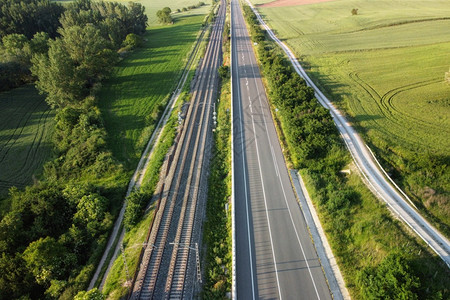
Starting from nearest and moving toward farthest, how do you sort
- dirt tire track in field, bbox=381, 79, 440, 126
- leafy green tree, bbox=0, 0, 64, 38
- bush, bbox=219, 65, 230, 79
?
dirt tire track in field, bbox=381, 79, 440, 126 < bush, bbox=219, 65, 230, 79 < leafy green tree, bbox=0, 0, 64, 38

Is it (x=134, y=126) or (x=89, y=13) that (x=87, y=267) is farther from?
(x=89, y=13)

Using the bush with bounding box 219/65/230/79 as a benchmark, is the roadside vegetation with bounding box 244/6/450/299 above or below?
below

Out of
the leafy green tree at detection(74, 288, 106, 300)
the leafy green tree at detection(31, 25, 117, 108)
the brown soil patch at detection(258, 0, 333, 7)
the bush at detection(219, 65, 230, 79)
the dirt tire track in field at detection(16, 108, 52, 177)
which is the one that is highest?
→ the brown soil patch at detection(258, 0, 333, 7)

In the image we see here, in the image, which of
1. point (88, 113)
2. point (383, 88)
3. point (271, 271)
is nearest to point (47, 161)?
point (88, 113)

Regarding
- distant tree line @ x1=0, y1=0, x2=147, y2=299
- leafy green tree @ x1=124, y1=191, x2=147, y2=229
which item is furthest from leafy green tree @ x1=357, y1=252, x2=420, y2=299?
distant tree line @ x1=0, y1=0, x2=147, y2=299

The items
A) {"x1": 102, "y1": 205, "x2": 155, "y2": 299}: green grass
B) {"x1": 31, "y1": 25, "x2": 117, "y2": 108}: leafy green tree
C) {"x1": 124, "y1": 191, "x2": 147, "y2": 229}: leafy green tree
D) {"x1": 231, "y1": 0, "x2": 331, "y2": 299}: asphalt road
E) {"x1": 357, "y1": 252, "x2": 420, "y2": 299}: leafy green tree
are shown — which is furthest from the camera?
{"x1": 31, "y1": 25, "x2": 117, "y2": 108}: leafy green tree

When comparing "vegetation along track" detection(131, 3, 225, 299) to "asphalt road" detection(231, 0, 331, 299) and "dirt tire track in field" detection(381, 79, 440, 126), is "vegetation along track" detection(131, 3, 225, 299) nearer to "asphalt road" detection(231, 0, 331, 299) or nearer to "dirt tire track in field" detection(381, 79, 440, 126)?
"asphalt road" detection(231, 0, 331, 299)

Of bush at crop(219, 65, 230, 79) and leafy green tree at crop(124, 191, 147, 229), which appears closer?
leafy green tree at crop(124, 191, 147, 229)
